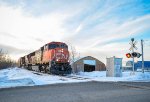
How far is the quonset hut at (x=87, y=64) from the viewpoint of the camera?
185ft

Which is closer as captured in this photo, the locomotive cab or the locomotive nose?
the locomotive cab

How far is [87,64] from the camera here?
58531 mm

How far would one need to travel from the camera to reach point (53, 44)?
1294 inches

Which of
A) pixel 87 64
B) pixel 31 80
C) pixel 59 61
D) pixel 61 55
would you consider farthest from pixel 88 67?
pixel 31 80

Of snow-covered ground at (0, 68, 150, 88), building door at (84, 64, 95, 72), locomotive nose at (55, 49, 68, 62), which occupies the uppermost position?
locomotive nose at (55, 49, 68, 62)

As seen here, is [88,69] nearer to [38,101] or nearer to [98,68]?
[98,68]

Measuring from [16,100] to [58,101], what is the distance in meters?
1.88

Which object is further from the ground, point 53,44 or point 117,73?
point 53,44

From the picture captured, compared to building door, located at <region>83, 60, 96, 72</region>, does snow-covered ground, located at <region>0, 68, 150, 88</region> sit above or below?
below

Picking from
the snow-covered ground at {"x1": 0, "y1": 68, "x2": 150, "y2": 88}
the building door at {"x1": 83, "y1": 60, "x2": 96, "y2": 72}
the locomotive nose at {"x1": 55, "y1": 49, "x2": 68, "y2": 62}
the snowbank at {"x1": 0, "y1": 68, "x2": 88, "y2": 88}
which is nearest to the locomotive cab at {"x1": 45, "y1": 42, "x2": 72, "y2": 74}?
the locomotive nose at {"x1": 55, "y1": 49, "x2": 68, "y2": 62}

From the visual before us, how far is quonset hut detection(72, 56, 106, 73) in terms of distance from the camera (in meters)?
56.5

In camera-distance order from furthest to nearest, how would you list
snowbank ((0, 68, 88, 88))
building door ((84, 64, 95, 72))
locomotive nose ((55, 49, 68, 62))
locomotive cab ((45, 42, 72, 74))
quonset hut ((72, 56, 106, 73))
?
1. building door ((84, 64, 95, 72))
2. quonset hut ((72, 56, 106, 73))
3. locomotive nose ((55, 49, 68, 62))
4. locomotive cab ((45, 42, 72, 74))
5. snowbank ((0, 68, 88, 88))

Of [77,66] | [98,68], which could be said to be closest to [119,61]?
[77,66]

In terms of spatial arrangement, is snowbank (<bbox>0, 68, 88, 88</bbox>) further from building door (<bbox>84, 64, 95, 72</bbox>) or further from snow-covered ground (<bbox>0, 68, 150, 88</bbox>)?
building door (<bbox>84, 64, 95, 72</bbox>)
